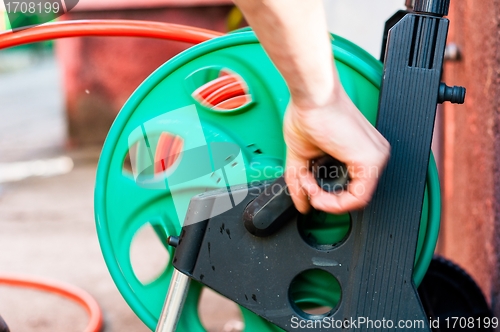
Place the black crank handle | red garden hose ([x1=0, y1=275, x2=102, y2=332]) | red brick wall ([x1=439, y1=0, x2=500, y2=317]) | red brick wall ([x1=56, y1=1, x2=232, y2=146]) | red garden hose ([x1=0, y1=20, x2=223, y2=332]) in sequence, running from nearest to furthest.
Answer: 1. the black crank handle
2. red garden hose ([x1=0, y1=20, x2=223, y2=332])
3. red brick wall ([x1=439, y1=0, x2=500, y2=317])
4. red garden hose ([x1=0, y1=275, x2=102, y2=332])
5. red brick wall ([x1=56, y1=1, x2=232, y2=146])

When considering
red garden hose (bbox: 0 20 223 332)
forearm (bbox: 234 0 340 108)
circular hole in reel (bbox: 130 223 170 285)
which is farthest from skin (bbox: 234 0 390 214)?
circular hole in reel (bbox: 130 223 170 285)

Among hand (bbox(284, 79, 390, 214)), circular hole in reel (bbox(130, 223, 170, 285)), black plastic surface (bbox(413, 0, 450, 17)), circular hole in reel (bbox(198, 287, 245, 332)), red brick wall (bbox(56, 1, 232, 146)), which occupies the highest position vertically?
black plastic surface (bbox(413, 0, 450, 17))

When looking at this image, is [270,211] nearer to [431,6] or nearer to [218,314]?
[431,6]

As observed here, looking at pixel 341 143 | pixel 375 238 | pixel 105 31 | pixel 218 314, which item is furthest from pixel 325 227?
pixel 218 314

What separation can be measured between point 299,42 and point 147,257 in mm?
1853

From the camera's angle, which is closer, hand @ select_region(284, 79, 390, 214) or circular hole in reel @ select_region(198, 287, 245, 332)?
hand @ select_region(284, 79, 390, 214)

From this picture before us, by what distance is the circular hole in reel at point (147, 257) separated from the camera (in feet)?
7.43

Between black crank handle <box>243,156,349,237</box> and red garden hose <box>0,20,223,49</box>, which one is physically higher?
red garden hose <box>0,20,223,49</box>

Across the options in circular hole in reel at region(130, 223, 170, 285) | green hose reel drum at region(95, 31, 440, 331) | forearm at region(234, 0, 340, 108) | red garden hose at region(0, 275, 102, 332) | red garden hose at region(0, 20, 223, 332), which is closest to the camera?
forearm at region(234, 0, 340, 108)

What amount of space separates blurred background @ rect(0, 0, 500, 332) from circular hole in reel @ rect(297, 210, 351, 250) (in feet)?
2.19

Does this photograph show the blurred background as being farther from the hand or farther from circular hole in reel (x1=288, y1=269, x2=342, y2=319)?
the hand

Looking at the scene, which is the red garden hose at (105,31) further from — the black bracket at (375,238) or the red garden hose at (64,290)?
the red garden hose at (64,290)

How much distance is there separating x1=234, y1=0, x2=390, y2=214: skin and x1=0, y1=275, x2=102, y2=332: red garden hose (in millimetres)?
1189

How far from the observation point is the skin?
2.42 feet
